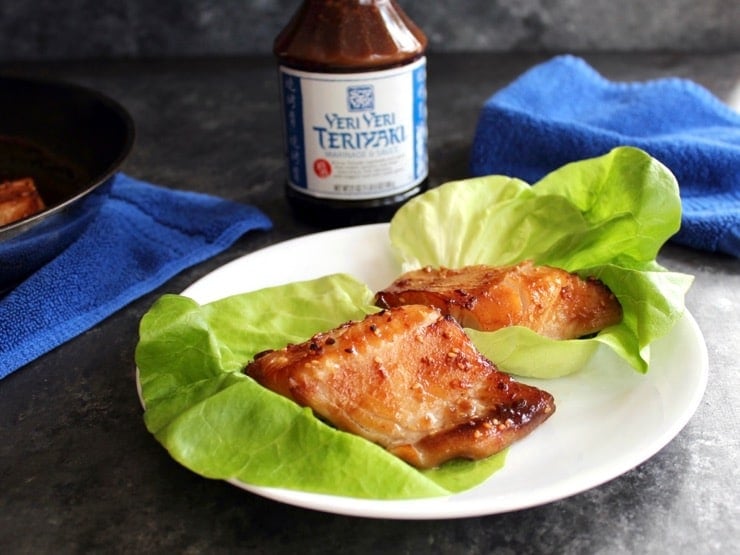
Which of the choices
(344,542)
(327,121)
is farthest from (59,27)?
(344,542)

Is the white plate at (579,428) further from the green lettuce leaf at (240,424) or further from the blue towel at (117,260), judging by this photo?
the blue towel at (117,260)

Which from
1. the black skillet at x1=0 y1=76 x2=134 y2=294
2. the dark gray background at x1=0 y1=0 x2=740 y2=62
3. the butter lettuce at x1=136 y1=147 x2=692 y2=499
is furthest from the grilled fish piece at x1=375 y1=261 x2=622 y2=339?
the dark gray background at x1=0 y1=0 x2=740 y2=62

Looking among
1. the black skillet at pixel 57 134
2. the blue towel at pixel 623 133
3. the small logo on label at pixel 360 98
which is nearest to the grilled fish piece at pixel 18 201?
the black skillet at pixel 57 134

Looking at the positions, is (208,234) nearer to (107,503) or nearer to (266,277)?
(266,277)

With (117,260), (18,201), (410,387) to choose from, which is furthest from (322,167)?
(410,387)

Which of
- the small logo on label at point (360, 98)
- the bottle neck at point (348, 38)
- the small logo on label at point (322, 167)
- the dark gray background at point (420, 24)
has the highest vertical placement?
the bottle neck at point (348, 38)

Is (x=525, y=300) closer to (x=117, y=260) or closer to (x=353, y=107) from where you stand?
(x=353, y=107)
